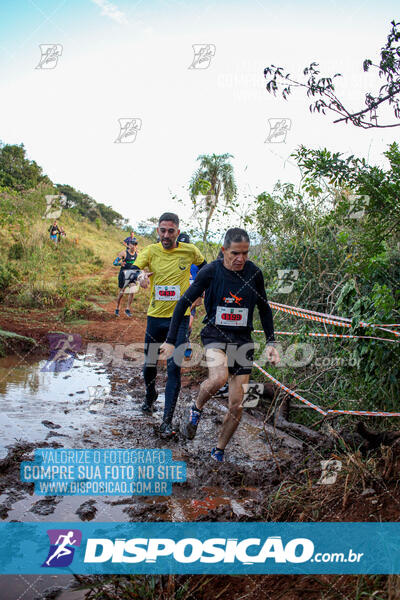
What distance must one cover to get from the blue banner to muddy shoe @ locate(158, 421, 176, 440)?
1.78 meters

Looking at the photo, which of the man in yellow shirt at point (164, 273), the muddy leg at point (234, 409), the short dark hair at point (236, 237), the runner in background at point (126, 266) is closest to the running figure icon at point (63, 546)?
the muddy leg at point (234, 409)

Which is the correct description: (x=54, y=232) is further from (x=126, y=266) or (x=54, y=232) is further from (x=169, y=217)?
(x=169, y=217)

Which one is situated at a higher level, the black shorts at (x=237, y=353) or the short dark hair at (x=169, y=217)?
the short dark hair at (x=169, y=217)

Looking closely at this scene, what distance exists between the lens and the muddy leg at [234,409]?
398cm

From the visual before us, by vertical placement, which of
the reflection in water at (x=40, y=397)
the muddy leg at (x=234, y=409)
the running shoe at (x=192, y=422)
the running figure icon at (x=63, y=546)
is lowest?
the reflection in water at (x=40, y=397)

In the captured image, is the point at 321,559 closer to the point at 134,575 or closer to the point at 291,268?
the point at 134,575

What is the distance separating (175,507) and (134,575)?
3.28 feet

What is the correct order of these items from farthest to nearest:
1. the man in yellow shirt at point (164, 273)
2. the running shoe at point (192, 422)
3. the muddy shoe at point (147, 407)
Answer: the muddy shoe at point (147, 407) < the man in yellow shirt at point (164, 273) < the running shoe at point (192, 422)

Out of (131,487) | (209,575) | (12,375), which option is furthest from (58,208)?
(209,575)

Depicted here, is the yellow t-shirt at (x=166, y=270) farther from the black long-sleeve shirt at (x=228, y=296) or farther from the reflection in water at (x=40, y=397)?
the reflection in water at (x=40, y=397)

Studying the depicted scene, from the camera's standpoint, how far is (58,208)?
2169cm

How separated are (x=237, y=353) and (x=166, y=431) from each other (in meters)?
1.31

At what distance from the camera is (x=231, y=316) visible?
13.4 ft

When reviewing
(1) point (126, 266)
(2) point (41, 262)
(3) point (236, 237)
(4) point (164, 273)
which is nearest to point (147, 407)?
(4) point (164, 273)
